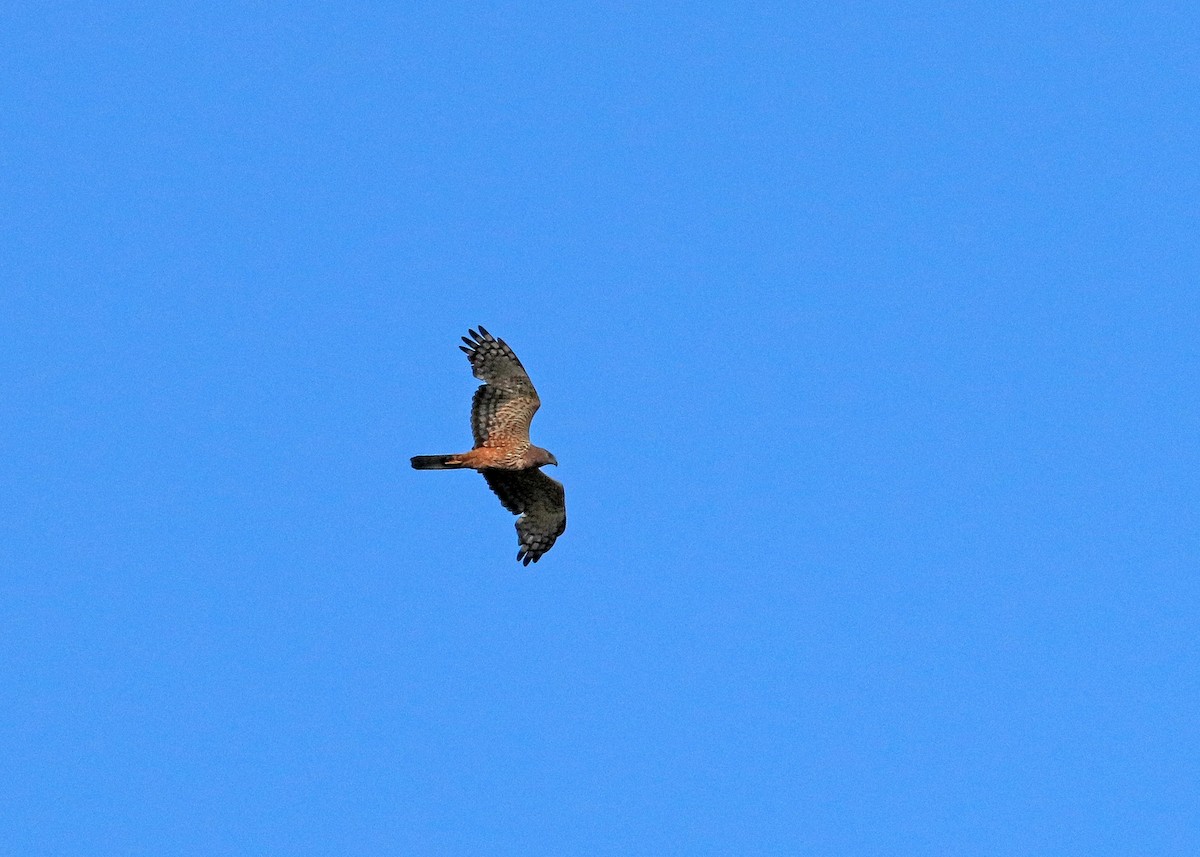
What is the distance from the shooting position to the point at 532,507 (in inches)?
1018

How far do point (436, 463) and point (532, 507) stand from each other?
221 centimetres

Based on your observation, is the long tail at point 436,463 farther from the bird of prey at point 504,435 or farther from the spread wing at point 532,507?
the spread wing at point 532,507

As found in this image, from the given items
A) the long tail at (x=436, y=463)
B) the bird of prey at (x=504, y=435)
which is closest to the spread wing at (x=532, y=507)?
the bird of prey at (x=504, y=435)

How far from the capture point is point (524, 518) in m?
26.0

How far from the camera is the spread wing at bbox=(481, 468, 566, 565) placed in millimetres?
25484

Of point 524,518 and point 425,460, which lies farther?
point 524,518

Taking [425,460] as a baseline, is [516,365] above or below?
above

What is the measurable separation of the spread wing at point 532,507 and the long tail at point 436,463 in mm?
1051

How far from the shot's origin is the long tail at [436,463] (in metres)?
24.1

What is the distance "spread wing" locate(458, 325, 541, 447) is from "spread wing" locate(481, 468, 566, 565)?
0.72m

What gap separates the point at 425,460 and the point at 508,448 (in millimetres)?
1416

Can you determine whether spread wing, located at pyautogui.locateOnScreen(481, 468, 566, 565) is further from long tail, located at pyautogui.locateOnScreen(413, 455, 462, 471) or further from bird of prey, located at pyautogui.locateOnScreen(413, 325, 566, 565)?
long tail, located at pyautogui.locateOnScreen(413, 455, 462, 471)

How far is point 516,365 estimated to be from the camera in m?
25.1

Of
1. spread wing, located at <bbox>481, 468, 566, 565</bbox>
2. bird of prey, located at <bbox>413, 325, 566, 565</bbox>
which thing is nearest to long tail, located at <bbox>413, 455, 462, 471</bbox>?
bird of prey, located at <bbox>413, 325, 566, 565</bbox>
